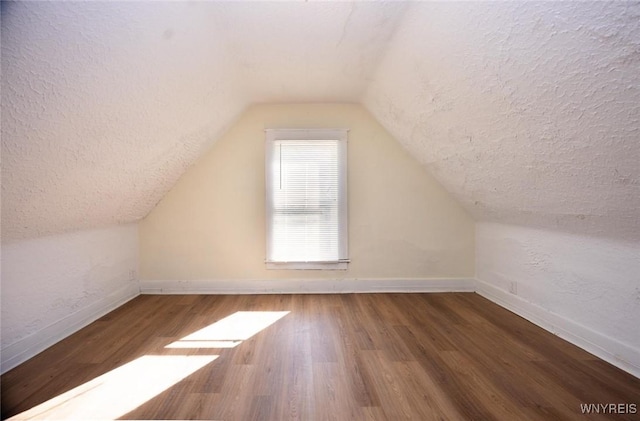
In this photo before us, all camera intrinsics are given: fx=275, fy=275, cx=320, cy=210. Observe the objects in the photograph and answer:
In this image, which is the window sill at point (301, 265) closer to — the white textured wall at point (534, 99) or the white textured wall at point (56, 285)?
the white textured wall at point (56, 285)

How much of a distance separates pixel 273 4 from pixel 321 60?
74 cm

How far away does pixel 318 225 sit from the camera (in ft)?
11.6

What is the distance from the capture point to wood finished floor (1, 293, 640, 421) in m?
1.56

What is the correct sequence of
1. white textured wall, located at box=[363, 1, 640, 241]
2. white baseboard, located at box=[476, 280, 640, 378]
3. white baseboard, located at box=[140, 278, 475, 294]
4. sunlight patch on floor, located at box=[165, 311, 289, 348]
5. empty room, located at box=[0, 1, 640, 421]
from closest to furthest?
white textured wall, located at box=[363, 1, 640, 241] < empty room, located at box=[0, 1, 640, 421] < white baseboard, located at box=[476, 280, 640, 378] < sunlight patch on floor, located at box=[165, 311, 289, 348] < white baseboard, located at box=[140, 278, 475, 294]

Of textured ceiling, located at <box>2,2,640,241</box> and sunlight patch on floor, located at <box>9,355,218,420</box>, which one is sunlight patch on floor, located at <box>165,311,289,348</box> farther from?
textured ceiling, located at <box>2,2,640,241</box>

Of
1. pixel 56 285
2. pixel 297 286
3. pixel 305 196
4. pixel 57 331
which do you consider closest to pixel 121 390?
pixel 57 331

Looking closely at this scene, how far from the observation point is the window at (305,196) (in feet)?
11.5

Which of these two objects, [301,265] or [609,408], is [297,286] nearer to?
[301,265]

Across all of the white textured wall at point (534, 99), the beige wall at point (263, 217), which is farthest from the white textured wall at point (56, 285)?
the white textured wall at point (534, 99)

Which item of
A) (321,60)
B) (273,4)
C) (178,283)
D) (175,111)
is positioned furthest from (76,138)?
(178,283)

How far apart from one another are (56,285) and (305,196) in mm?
2509

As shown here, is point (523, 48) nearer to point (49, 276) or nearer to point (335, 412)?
point (335, 412)

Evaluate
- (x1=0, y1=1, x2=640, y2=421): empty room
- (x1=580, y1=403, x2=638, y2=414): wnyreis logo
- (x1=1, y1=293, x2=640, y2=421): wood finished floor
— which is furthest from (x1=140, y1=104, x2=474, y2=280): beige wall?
(x1=580, y1=403, x2=638, y2=414): wnyreis logo

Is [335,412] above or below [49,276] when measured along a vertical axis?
below
